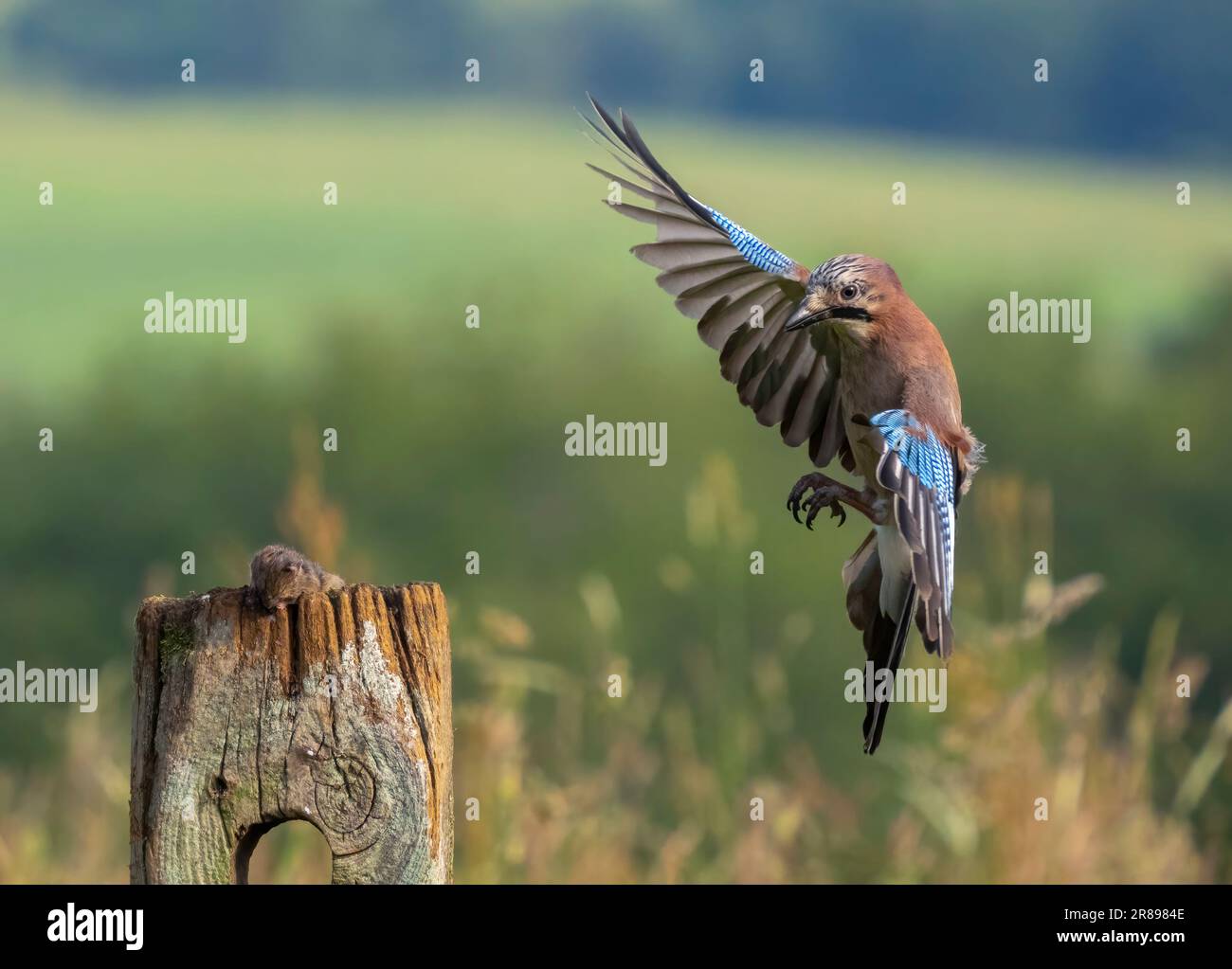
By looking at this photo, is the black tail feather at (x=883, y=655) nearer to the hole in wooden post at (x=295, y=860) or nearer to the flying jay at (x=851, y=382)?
the flying jay at (x=851, y=382)

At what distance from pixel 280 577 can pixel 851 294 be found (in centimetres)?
217

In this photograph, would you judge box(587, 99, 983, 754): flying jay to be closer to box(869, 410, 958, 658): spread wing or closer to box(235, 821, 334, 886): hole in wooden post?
box(869, 410, 958, 658): spread wing

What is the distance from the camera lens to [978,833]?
6.19m

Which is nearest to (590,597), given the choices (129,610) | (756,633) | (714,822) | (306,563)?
(714,822)

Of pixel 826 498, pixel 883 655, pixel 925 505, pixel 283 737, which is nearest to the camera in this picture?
pixel 283 737

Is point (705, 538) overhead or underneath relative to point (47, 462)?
underneath

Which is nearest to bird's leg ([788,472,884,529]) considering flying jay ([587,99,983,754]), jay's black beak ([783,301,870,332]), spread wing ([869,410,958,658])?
flying jay ([587,99,983,754])

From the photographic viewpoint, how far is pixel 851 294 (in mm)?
5137

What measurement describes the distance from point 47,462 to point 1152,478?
31.6ft

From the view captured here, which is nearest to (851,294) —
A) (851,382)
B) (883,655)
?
(851,382)

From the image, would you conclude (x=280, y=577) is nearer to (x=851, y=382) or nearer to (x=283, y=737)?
(x=283, y=737)

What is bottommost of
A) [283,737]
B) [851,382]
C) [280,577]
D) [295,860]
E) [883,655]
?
[295,860]
